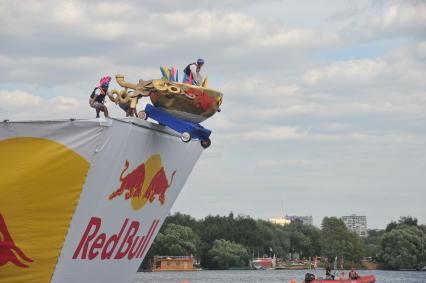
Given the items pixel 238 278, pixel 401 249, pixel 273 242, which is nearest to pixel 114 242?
pixel 238 278

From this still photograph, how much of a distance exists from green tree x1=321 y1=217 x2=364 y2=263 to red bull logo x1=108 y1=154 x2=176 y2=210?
11569 centimetres

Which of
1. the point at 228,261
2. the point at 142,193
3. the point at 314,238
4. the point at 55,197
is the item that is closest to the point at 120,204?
the point at 142,193

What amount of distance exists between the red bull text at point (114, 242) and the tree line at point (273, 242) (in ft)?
276

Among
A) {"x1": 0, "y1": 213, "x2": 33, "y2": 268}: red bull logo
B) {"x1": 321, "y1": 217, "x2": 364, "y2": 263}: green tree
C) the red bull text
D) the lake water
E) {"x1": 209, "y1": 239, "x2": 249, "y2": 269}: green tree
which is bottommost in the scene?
{"x1": 0, "y1": 213, "x2": 33, "y2": 268}: red bull logo

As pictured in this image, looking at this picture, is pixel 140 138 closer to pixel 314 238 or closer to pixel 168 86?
pixel 168 86

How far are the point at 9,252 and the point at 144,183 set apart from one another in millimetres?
3143

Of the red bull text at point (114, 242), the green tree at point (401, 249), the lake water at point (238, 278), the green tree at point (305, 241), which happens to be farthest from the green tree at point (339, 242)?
the red bull text at point (114, 242)

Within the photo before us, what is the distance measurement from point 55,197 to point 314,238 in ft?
428

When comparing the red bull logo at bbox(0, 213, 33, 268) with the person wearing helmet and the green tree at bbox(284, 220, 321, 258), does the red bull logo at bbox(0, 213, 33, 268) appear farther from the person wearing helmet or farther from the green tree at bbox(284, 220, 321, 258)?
the green tree at bbox(284, 220, 321, 258)

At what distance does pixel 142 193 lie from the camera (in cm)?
1498

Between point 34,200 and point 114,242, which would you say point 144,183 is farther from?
point 34,200

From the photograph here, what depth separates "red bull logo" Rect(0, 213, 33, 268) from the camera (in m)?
12.4

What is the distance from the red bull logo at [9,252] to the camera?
12.4 meters

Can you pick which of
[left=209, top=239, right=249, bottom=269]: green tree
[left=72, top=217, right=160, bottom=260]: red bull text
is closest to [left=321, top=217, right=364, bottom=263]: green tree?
[left=209, top=239, right=249, bottom=269]: green tree
